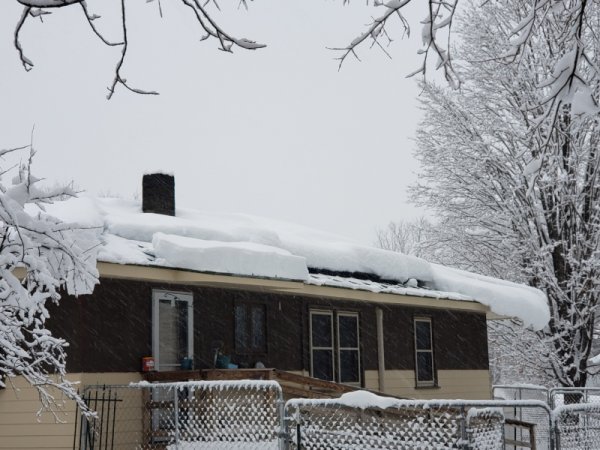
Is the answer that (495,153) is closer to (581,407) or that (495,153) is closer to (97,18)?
(581,407)

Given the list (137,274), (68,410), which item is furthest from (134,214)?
(68,410)

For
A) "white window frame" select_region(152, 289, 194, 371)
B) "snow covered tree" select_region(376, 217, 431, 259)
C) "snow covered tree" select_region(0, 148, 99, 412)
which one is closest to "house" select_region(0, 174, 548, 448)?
"white window frame" select_region(152, 289, 194, 371)

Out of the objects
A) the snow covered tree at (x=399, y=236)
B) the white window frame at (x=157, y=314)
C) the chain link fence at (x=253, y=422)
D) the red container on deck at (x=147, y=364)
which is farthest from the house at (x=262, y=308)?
the snow covered tree at (x=399, y=236)

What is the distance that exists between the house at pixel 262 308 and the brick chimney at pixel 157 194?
0.03 meters

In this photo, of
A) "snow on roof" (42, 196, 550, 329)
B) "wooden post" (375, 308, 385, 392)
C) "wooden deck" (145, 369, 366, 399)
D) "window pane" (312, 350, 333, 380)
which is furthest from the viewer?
"wooden post" (375, 308, 385, 392)

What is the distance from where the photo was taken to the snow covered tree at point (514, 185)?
2197 cm

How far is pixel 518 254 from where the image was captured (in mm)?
23297

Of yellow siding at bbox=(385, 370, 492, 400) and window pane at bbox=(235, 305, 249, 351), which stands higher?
window pane at bbox=(235, 305, 249, 351)

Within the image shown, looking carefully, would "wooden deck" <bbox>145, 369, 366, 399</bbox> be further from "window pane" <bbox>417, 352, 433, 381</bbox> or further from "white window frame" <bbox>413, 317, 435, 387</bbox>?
"window pane" <bbox>417, 352, 433, 381</bbox>

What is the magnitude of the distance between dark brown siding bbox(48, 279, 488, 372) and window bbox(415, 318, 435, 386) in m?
0.19

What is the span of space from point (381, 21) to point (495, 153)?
1863cm

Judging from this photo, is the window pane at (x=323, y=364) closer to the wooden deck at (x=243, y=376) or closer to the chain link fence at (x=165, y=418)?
the wooden deck at (x=243, y=376)

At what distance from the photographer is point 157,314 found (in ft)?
45.4

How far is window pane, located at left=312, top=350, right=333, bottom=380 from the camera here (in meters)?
17.3
